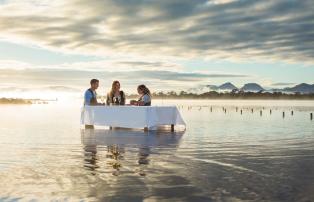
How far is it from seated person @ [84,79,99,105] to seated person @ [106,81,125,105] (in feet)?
2.38

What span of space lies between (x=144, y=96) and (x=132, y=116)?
3.81 ft

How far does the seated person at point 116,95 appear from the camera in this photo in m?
24.1

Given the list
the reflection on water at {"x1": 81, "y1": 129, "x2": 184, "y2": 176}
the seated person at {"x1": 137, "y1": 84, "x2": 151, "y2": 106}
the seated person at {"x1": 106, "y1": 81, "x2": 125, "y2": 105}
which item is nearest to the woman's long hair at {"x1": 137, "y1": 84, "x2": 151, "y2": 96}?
the seated person at {"x1": 137, "y1": 84, "x2": 151, "y2": 106}

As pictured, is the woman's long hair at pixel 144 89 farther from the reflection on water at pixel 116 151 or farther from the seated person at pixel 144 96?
the reflection on water at pixel 116 151

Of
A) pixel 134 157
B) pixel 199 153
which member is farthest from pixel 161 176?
pixel 199 153

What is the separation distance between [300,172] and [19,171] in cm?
567

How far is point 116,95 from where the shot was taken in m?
24.1

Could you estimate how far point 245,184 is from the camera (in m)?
8.73

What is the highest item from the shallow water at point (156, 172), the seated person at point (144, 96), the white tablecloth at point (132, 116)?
the seated person at point (144, 96)

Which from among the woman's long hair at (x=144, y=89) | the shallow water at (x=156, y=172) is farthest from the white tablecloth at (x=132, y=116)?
the shallow water at (x=156, y=172)

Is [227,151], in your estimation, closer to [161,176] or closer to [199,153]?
[199,153]

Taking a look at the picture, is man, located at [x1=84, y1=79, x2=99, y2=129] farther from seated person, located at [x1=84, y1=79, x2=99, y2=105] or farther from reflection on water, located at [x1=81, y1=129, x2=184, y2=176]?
reflection on water, located at [x1=81, y1=129, x2=184, y2=176]

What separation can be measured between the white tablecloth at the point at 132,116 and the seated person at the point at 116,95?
65 centimetres

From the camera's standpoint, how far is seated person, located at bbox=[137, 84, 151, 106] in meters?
23.3
